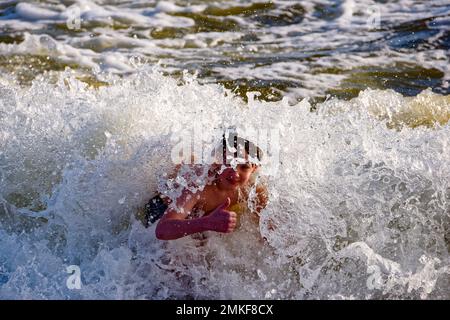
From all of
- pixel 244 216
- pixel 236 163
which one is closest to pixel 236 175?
pixel 236 163

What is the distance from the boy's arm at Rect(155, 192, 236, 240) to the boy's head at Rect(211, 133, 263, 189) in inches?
7.5

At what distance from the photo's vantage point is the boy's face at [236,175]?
3.99m

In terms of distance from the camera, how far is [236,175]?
4.00m

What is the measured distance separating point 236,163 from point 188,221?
48 cm

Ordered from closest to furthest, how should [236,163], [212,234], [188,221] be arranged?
[188,221], [236,163], [212,234]

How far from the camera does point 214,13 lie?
895 centimetres

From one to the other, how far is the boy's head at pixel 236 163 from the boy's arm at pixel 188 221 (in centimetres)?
19

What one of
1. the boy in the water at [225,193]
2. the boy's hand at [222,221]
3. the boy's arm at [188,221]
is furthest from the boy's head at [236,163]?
the boy's hand at [222,221]

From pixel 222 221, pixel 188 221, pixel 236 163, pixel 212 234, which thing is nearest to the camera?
pixel 222 221

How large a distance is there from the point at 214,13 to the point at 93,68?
2238 mm

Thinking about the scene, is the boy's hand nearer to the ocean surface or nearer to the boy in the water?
the boy in the water

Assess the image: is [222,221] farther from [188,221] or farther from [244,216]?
[244,216]

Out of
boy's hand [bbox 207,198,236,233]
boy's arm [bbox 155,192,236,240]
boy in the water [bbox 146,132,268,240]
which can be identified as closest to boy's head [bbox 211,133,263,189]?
boy in the water [bbox 146,132,268,240]
